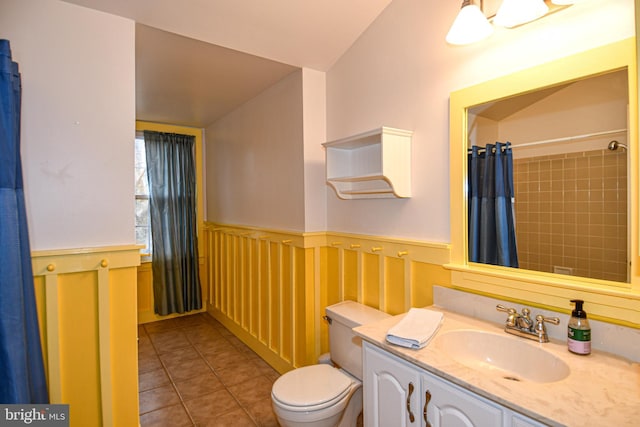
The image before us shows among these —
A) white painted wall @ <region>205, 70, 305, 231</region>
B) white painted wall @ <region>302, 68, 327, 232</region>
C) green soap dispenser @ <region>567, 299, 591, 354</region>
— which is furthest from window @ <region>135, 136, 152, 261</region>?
green soap dispenser @ <region>567, 299, 591, 354</region>

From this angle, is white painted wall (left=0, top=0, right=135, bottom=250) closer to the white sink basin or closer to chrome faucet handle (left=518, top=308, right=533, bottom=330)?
the white sink basin

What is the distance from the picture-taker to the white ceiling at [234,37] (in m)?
1.73

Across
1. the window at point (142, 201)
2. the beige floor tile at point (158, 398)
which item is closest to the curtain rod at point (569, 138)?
the beige floor tile at point (158, 398)

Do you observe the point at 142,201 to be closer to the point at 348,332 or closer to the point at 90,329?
the point at 90,329

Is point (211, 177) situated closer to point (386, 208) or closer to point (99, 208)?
point (99, 208)

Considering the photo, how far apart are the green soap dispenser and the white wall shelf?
2.97 feet

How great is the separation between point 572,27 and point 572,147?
439 mm

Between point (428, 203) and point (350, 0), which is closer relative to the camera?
point (428, 203)

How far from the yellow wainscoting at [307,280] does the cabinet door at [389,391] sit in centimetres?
55

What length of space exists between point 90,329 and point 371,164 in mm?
1763

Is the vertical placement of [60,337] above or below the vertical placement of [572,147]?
below

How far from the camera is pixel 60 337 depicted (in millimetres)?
1525

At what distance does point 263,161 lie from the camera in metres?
2.86

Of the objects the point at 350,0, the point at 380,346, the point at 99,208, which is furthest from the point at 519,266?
the point at 99,208
